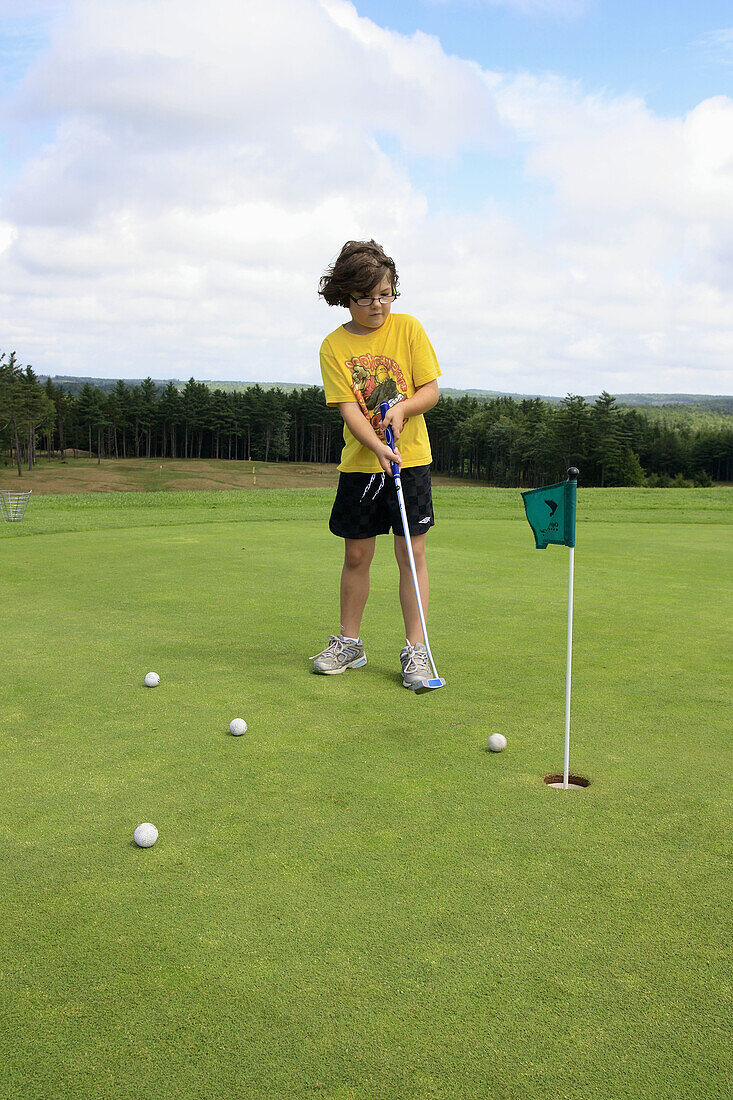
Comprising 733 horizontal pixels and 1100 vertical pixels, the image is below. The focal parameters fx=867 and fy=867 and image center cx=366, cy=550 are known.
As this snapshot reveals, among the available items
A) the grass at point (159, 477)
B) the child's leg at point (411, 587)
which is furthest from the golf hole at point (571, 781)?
the grass at point (159, 477)

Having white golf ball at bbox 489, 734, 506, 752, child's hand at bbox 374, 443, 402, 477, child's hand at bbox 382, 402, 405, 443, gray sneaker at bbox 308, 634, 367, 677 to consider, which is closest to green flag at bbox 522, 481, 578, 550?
white golf ball at bbox 489, 734, 506, 752

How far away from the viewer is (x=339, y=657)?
4.99m

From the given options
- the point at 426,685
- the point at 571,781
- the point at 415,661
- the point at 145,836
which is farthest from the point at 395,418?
the point at 145,836

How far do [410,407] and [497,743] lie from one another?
2141 millimetres

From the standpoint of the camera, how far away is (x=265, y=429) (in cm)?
12325

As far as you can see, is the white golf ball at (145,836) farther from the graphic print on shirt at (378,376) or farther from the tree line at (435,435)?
the tree line at (435,435)

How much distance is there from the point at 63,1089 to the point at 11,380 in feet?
322

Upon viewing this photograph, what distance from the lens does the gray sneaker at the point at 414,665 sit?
4.57 metres

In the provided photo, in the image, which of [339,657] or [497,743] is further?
[339,657]

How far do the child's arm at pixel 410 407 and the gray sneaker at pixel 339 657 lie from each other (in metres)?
1.23

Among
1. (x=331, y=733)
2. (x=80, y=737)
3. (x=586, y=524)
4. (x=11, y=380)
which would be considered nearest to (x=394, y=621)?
(x=331, y=733)

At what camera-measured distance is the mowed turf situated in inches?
70.1

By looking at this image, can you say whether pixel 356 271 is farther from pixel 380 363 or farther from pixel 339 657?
pixel 339 657

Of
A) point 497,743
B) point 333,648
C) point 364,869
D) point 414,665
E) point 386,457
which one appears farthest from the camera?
point 333,648
